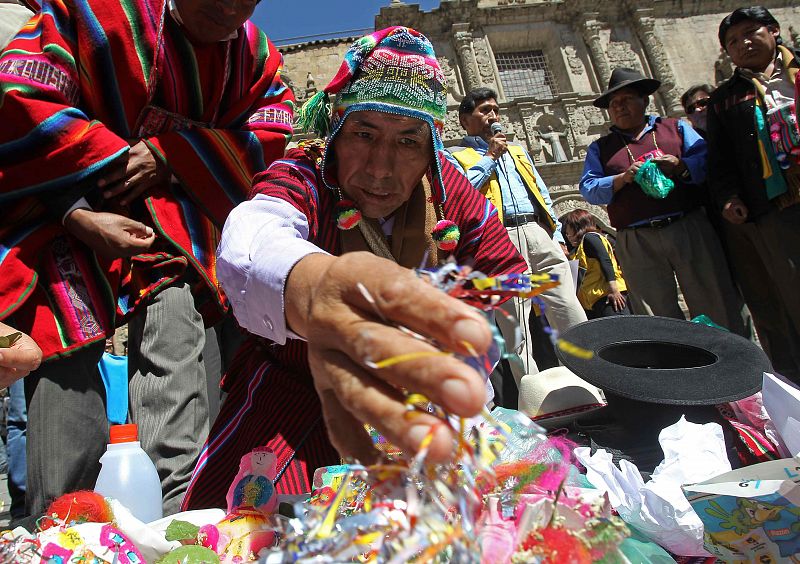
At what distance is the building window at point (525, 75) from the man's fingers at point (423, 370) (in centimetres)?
1740

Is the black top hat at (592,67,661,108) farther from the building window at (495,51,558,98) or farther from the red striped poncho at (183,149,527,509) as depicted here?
the building window at (495,51,558,98)

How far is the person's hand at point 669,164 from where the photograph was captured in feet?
12.2

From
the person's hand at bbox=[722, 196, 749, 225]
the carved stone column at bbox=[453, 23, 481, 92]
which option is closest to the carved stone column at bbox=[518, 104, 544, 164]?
the carved stone column at bbox=[453, 23, 481, 92]

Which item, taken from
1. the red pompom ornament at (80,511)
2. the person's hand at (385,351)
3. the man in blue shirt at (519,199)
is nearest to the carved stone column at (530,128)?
the man in blue shirt at (519,199)

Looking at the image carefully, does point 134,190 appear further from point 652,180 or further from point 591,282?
point 591,282

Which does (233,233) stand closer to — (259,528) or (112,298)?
(259,528)

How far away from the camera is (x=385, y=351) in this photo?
1.63 feet

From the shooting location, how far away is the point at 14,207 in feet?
5.66

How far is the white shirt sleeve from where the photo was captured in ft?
2.75

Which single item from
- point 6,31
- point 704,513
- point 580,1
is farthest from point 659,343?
point 580,1

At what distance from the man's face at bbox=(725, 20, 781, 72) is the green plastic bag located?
82cm

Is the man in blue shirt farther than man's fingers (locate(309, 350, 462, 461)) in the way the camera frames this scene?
Yes

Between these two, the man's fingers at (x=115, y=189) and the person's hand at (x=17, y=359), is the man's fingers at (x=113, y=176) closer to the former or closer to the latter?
the man's fingers at (x=115, y=189)

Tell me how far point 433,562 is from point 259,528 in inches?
21.1
